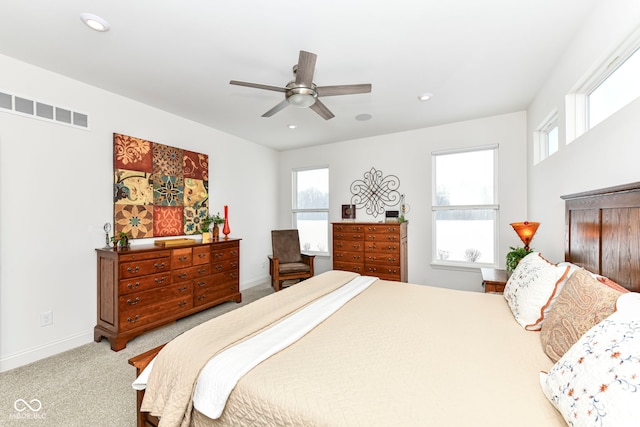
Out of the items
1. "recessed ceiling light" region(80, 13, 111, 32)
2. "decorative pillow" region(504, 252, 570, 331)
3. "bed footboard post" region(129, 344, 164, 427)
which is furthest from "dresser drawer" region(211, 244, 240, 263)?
"decorative pillow" region(504, 252, 570, 331)

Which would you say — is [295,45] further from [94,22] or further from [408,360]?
[408,360]

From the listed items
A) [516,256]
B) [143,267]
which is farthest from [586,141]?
[143,267]

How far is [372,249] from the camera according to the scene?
4074 millimetres

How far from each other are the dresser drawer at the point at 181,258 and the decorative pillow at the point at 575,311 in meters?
3.35

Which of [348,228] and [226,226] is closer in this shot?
[226,226]

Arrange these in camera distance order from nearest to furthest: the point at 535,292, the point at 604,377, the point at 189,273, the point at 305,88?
1. the point at 604,377
2. the point at 535,292
3. the point at 305,88
4. the point at 189,273

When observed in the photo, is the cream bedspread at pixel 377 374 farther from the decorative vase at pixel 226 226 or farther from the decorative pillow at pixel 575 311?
the decorative vase at pixel 226 226

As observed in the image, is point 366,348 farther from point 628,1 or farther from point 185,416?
point 628,1

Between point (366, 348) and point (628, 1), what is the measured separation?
2396 millimetres

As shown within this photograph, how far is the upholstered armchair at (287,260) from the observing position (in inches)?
165

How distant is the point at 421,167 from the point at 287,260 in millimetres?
2778

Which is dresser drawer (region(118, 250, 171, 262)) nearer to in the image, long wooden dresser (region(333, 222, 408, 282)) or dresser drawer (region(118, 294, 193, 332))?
dresser drawer (region(118, 294, 193, 332))

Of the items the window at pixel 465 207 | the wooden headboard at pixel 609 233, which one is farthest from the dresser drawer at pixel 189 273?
the wooden headboard at pixel 609 233

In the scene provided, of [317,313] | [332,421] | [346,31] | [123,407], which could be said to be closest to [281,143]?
[346,31]
